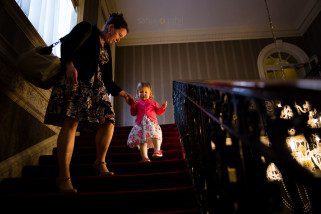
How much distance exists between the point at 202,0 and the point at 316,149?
16.0 feet

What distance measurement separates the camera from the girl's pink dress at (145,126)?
11.3 ft

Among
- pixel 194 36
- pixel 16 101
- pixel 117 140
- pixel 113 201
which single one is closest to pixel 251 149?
pixel 113 201

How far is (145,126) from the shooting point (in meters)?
3.54

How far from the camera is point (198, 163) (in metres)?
2.14

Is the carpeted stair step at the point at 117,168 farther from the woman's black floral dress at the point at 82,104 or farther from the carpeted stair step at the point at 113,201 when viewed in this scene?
the carpeted stair step at the point at 113,201

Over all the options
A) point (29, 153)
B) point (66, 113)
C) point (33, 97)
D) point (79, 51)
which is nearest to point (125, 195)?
point (66, 113)

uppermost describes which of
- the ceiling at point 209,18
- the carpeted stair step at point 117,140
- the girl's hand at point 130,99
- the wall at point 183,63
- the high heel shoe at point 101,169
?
the ceiling at point 209,18

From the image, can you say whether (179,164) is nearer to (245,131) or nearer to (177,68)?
(245,131)

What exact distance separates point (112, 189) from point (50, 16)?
3018mm

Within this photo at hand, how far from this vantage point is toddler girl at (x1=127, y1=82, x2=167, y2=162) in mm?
3391

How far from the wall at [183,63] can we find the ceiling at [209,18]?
233mm

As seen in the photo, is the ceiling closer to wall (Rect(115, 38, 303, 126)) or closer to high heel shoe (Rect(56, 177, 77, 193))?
wall (Rect(115, 38, 303, 126))

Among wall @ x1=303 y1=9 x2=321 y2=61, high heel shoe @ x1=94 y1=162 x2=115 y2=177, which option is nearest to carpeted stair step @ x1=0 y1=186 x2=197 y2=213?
high heel shoe @ x1=94 y1=162 x2=115 y2=177

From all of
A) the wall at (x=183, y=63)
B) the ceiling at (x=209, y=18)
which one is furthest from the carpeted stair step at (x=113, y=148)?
the ceiling at (x=209, y=18)
